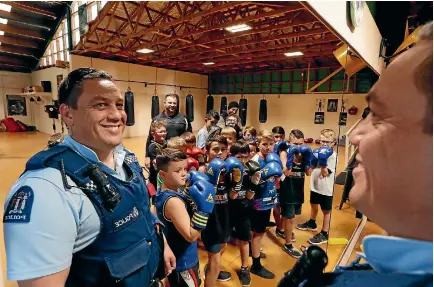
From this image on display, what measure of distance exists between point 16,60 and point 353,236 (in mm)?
15582

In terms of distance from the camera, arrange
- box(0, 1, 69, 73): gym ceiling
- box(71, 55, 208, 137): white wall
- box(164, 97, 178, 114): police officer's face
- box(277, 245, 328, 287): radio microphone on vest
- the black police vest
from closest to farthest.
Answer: box(277, 245, 328, 287): radio microphone on vest < the black police vest < box(164, 97, 178, 114): police officer's face < box(0, 1, 69, 73): gym ceiling < box(71, 55, 208, 137): white wall

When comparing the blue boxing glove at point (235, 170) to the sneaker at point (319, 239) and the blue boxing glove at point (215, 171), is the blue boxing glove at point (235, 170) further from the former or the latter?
the sneaker at point (319, 239)

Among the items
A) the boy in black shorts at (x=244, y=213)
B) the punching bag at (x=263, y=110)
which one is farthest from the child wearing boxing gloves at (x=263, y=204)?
the punching bag at (x=263, y=110)

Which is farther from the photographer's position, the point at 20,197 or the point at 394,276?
the point at 20,197

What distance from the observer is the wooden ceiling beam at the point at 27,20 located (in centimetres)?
834

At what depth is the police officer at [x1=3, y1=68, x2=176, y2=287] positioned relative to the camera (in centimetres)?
78

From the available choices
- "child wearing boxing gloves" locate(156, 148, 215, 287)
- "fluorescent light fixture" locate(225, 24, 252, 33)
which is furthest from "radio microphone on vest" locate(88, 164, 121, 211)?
"fluorescent light fixture" locate(225, 24, 252, 33)

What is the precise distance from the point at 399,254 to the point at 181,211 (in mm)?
1220

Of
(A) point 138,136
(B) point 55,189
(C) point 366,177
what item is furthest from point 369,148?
(A) point 138,136

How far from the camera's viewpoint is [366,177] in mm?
481

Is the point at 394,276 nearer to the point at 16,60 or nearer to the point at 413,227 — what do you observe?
the point at 413,227

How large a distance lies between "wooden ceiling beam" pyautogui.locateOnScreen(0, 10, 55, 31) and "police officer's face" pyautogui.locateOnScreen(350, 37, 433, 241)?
11411mm

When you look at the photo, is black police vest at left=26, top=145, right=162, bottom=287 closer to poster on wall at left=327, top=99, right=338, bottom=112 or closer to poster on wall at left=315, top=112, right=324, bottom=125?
poster on wall at left=327, top=99, right=338, bottom=112

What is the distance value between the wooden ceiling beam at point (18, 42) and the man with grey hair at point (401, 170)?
523 inches
